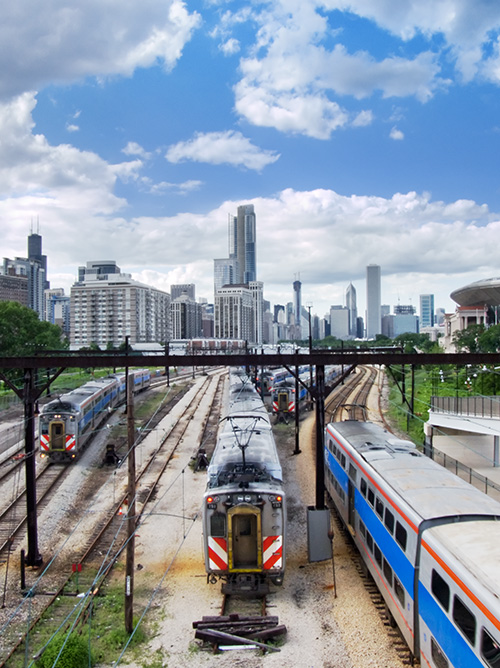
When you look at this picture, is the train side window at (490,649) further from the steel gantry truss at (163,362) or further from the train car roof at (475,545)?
the steel gantry truss at (163,362)

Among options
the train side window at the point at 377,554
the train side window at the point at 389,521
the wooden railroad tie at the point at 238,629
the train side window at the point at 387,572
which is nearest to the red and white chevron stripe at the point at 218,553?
the wooden railroad tie at the point at 238,629

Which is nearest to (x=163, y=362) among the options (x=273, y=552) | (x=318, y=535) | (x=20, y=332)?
(x=273, y=552)

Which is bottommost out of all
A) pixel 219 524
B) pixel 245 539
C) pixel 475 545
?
pixel 245 539

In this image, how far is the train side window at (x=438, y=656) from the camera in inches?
343

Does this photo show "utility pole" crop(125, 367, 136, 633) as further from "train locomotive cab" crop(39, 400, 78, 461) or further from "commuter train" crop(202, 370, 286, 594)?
"train locomotive cab" crop(39, 400, 78, 461)

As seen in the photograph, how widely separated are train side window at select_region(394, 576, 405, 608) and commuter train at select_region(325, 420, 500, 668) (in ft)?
0.07

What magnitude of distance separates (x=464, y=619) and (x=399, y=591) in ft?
11.8

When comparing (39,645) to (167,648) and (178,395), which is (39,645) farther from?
(178,395)

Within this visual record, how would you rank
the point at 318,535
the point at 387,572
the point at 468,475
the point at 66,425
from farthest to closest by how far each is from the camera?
the point at 66,425 → the point at 468,475 → the point at 318,535 → the point at 387,572

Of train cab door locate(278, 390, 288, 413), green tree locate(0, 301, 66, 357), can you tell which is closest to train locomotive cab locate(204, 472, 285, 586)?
train cab door locate(278, 390, 288, 413)

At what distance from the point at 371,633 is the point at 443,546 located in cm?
466

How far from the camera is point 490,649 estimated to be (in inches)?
283

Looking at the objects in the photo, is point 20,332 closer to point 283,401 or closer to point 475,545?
point 283,401

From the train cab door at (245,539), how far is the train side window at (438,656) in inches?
205
